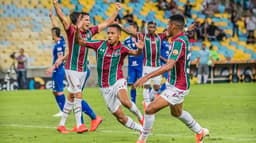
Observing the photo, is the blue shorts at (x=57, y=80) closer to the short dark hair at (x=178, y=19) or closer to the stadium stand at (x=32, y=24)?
the short dark hair at (x=178, y=19)

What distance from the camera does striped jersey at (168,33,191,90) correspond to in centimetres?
926

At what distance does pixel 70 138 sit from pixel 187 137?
2.00 m

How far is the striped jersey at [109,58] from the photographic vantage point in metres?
10.6

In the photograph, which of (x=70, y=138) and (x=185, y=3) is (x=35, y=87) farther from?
(x=70, y=138)

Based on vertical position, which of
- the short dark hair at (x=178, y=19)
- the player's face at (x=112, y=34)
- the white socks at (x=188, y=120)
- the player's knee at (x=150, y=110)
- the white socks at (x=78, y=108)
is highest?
the short dark hair at (x=178, y=19)

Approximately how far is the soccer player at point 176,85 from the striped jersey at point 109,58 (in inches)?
52.5

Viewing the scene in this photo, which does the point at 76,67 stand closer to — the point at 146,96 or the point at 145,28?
the point at 146,96

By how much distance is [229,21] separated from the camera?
3666 cm

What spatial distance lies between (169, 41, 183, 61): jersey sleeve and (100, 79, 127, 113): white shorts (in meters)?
1.63

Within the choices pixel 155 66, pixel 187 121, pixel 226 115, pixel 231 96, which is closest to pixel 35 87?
pixel 231 96

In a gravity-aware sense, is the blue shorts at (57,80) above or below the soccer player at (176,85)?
below

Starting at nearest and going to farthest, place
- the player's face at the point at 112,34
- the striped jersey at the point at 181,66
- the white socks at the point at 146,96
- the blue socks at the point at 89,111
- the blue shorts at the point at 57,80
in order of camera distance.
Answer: the striped jersey at the point at 181,66 < the player's face at the point at 112,34 < the blue socks at the point at 89,111 < the blue shorts at the point at 57,80 < the white socks at the point at 146,96

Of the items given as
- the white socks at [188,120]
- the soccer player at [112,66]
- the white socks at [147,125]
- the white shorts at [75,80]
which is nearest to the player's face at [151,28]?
the white shorts at [75,80]

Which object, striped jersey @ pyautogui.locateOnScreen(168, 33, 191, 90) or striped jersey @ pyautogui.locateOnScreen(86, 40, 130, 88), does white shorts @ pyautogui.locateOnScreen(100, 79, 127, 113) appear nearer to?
striped jersey @ pyautogui.locateOnScreen(86, 40, 130, 88)
